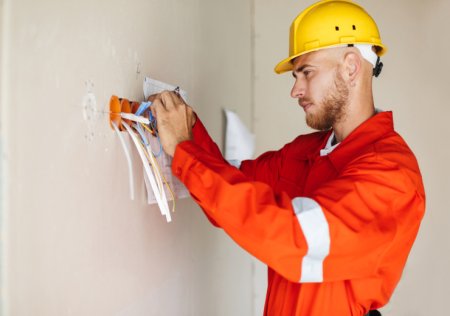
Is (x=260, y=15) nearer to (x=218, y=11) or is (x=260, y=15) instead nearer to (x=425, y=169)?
(x=218, y=11)

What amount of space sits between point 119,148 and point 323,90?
660 millimetres

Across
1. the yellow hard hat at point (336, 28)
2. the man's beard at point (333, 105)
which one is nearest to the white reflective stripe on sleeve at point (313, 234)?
the man's beard at point (333, 105)

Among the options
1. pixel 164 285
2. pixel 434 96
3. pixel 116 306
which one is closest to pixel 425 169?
pixel 434 96

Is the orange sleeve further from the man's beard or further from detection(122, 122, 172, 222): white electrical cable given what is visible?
the man's beard

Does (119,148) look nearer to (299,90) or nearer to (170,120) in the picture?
(170,120)

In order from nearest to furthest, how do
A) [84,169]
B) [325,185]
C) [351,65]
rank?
1. [84,169]
2. [325,185]
3. [351,65]

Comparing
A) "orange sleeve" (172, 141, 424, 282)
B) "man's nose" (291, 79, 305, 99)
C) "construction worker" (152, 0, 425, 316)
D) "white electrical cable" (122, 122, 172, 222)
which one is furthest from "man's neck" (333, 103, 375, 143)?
"white electrical cable" (122, 122, 172, 222)

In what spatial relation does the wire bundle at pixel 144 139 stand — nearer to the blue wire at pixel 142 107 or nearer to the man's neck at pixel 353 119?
the blue wire at pixel 142 107

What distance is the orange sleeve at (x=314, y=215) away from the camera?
955 mm

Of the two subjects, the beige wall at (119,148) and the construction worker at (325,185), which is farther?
the construction worker at (325,185)

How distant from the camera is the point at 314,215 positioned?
973 millimetres

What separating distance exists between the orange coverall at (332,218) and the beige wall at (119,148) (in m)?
0.25

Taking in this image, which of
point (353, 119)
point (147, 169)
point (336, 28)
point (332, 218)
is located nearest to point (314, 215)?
point (332, 218)

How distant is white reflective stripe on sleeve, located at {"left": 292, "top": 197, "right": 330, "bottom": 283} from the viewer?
0.96 m
